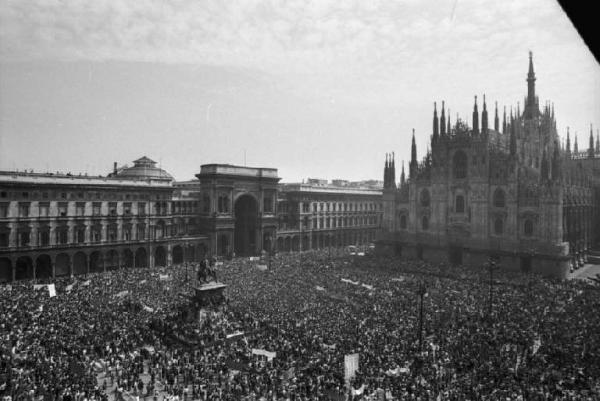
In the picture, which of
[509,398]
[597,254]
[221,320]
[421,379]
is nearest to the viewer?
[509,398]

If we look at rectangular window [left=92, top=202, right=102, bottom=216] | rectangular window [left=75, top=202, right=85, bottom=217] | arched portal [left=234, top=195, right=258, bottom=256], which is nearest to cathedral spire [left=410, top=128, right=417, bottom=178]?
arched portal [left=234, top=195, right=258, bottom=256]

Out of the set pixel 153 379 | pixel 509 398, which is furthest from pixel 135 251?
pixel 509 398

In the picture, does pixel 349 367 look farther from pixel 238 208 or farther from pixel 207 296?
pixel 238 208

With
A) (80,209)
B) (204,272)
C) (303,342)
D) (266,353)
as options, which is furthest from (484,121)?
(80,209)

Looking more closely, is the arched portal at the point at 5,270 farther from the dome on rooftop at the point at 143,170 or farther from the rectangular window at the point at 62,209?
the dome on rooftop at the point at 143,170

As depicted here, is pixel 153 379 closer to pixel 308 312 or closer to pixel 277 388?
pixel 277 388
